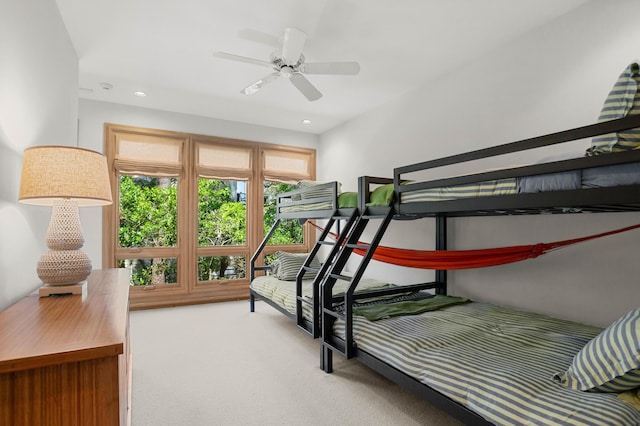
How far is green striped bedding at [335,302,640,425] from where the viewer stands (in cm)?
117

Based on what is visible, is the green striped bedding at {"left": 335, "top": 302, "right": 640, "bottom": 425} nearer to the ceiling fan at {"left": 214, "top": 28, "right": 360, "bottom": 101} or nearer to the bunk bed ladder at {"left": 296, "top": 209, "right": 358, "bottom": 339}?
the bunk bed ladder at {"left": 296, "top": 209, "right": 358, "bottom": 339}

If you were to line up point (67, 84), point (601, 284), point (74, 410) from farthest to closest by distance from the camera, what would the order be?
point (67, 84) < point (601, 284) < point (74, 410)

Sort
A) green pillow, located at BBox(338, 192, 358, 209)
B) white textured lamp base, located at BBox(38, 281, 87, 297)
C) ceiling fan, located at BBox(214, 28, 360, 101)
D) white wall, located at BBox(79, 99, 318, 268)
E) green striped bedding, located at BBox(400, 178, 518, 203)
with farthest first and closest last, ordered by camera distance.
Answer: white wall, located at BBox(79, 99, 318, 268)
green pillow, located at BBox(338, 192, 358, 209)
ceiling fan, located at BBox(214, 28, 360, 101)
green striped bedding, located at BBox(400, 178, 518, 203)
white textured lamp base, located at BBox(38, 281, 87, 297)

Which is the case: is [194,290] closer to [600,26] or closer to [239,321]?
[239,321]

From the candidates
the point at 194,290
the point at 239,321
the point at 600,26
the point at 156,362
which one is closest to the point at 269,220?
the point at 194,290

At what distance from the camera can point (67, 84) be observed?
8.39 ft

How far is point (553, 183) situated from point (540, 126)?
47.5 inches

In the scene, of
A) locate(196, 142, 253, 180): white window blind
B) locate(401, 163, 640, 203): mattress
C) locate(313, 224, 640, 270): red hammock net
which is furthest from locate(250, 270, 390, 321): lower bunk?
locate(196, 142, 253, 180): white window blind

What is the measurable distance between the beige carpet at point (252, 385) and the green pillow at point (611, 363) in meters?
0.78

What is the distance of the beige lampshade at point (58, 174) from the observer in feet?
4.65

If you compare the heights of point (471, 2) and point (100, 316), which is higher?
point (471, 2)

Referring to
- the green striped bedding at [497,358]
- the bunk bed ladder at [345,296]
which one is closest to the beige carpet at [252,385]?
the bunk bed ladder at [345,296]

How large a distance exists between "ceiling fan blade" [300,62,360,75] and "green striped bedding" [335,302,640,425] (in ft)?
6.09

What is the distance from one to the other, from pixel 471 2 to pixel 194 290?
4259 millimetres
